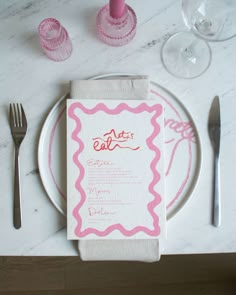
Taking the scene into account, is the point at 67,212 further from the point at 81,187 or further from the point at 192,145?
the point at 192,145

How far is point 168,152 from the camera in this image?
23.5 inches

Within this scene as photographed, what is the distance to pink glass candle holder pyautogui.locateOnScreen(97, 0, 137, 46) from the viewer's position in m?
0.60

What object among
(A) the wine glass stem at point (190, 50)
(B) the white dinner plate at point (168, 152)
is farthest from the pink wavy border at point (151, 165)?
(A) the wine glass stem at point (190, 50)

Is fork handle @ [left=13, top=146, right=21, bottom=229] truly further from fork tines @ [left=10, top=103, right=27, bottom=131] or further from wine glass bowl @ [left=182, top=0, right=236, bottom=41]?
wine glass bowl @ [left=182, top=0, right=236, bottom=41]

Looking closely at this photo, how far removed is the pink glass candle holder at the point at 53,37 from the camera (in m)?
0.59

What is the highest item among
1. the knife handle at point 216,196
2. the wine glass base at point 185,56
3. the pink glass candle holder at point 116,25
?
the pink glass candle holder at point 116,25

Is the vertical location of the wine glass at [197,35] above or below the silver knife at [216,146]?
above

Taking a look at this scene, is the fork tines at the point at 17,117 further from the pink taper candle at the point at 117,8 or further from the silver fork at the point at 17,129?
the pink taper candle at the point at 117,8

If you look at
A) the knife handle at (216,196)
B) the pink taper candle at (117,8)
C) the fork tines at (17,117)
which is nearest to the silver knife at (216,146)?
the knife handle at (216,196)

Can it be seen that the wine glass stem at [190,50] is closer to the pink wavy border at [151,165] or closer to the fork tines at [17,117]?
the pink wavy border at [151,165]

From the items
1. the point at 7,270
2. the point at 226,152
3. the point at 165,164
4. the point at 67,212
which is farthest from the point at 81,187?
the point at 7,270

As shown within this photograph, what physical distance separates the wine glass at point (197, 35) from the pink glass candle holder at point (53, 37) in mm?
180

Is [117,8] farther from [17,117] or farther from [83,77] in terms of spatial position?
[17,117]

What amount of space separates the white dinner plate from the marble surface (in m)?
0.02
